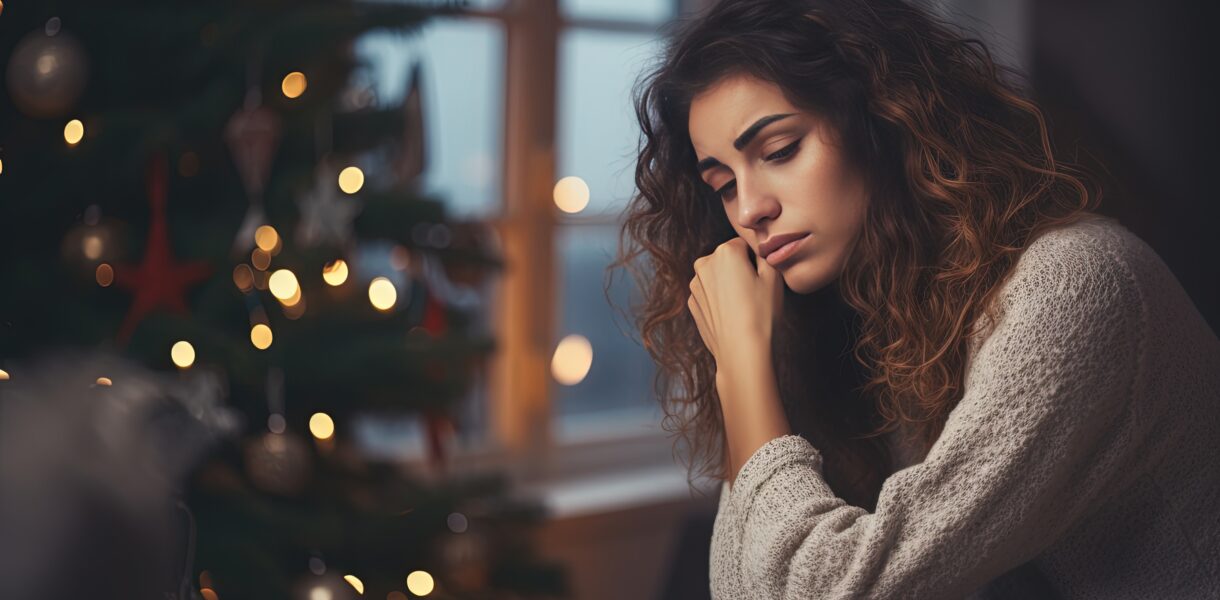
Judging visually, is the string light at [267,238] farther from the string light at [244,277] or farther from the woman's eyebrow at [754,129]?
the woman's eyebrow at [754,129]

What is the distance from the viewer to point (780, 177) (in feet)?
2.34

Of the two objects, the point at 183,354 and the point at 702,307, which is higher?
the point at 702,307

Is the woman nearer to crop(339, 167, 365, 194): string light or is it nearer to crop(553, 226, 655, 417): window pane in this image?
crop(339, 167, 365, 194): string light

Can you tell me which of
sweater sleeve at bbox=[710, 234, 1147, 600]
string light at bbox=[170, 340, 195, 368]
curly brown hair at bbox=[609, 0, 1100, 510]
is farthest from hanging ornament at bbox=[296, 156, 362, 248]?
sweater sleeve at bbox=[710, 234, 1147, 600]

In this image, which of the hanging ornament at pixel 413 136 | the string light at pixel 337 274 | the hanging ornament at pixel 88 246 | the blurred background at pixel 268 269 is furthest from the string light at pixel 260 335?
the hanging ornament at pixel 413 136

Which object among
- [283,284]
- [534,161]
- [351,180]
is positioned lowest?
[534,161]

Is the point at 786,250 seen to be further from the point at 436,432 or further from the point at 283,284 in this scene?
the point at 436,432

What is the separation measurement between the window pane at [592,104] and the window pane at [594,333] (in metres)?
0.09

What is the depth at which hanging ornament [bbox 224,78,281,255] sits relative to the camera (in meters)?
1.50

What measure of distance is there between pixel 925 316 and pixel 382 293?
1096mm

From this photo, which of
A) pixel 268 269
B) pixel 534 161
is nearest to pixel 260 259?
pixel 268 269

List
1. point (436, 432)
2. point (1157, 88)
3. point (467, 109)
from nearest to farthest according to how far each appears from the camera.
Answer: point (436, 432)
point (467, 109)
point (1157, 88)

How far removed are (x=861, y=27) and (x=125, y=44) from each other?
1090mm

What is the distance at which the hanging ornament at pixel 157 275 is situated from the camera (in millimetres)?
1411
